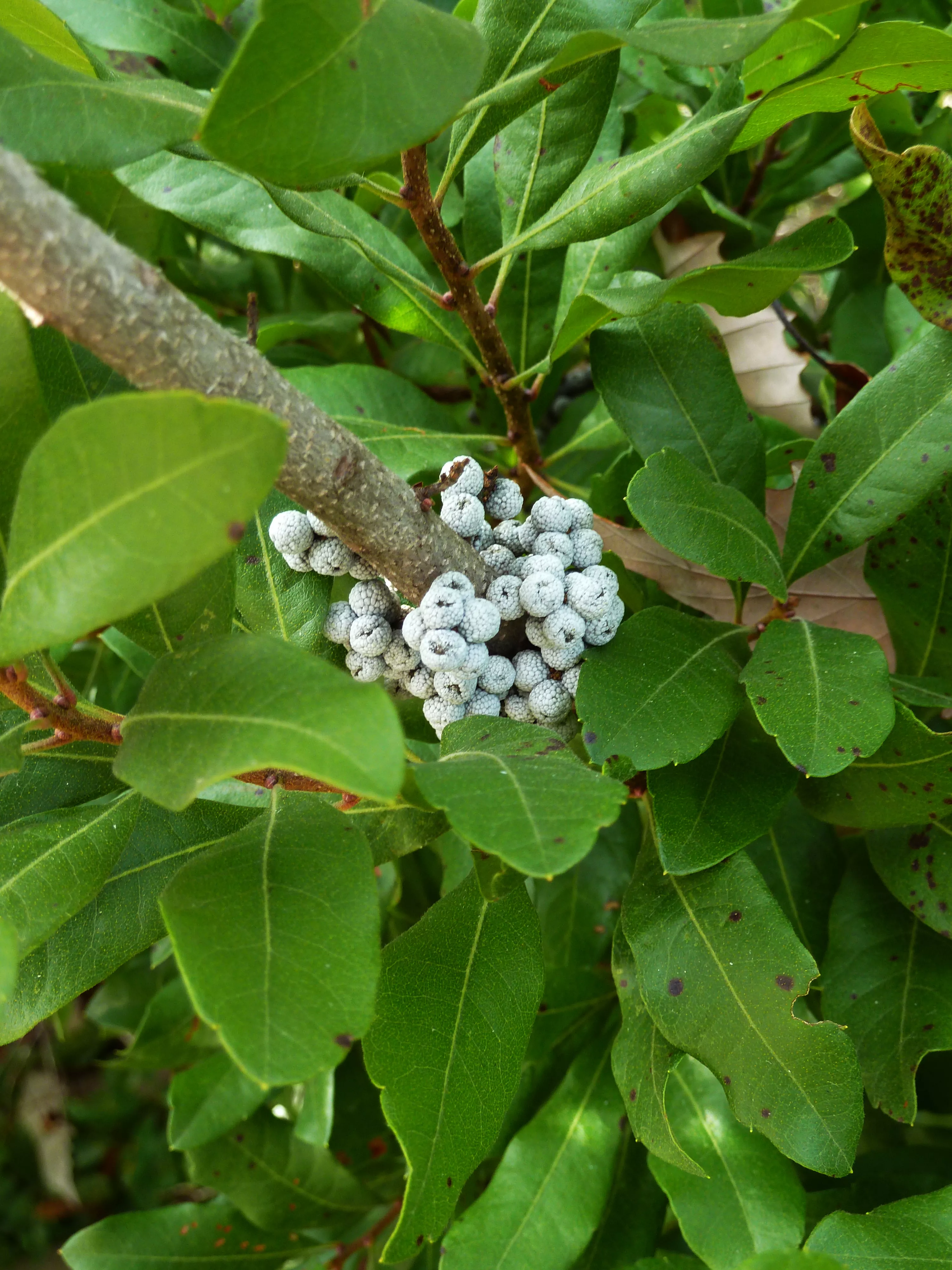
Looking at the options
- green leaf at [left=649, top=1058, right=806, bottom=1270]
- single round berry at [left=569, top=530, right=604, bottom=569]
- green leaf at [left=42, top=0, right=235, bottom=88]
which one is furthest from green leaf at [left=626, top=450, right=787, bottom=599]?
green leaf at [left=42, top=0, right=235, bottom=88]

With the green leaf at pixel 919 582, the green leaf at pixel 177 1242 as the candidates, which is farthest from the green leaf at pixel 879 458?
the green leaf at pixel 177 1242

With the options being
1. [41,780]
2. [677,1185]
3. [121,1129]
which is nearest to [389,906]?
[677,1185]

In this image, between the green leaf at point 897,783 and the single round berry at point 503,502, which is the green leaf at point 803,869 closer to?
the green leaf at point 897,783

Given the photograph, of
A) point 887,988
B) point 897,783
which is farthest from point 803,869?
point 897,783

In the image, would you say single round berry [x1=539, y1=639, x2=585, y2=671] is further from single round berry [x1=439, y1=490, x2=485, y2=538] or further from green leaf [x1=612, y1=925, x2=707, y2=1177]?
green leaf [x1=612, y1=925, x2=707, y2=1177]

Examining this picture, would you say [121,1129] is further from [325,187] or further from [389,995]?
[325,187]

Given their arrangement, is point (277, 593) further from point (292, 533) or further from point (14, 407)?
point (14, 407)
